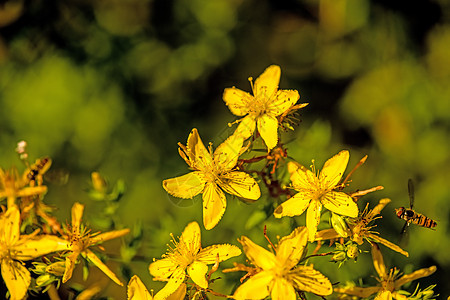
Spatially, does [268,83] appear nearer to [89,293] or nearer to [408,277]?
[408,277]

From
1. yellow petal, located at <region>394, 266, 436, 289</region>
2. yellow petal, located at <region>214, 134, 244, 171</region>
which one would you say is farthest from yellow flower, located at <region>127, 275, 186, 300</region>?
yellow petal, located at <region>394, 266, 436, 289</region>

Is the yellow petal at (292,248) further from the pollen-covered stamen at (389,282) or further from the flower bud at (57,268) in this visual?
the flower bud at (57,268)

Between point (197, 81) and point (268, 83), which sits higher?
point (268, 83)

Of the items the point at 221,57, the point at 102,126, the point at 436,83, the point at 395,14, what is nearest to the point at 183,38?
the point at 221,57

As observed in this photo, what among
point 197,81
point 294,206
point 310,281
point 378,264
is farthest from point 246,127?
point 197,81

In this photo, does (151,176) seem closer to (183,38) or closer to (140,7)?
(183,38)

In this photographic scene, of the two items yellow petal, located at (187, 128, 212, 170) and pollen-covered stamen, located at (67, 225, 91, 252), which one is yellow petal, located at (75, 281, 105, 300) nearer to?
pollen-covered stamen, located at (67, 225, 91, 252)
